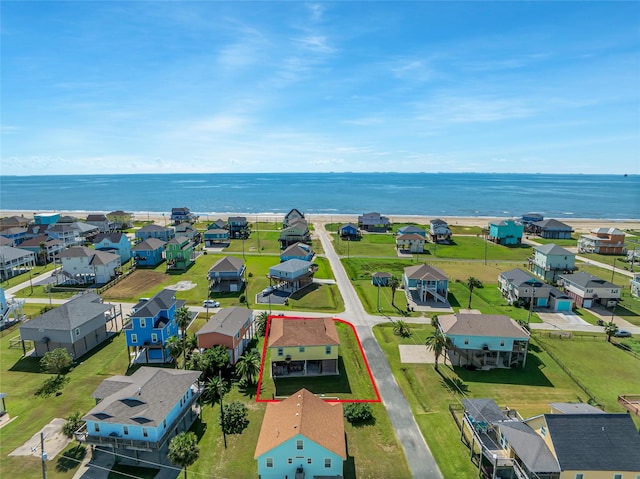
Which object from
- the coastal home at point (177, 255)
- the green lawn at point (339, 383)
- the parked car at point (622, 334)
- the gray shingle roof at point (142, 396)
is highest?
the coastal home at point (177, 255)

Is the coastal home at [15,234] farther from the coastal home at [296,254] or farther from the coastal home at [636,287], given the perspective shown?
the coastal home at [636,287]

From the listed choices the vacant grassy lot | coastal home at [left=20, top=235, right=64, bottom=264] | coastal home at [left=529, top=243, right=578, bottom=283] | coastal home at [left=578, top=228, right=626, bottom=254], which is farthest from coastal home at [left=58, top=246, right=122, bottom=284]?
coastal home at [left=578, top=228, right=626, bottom=254]

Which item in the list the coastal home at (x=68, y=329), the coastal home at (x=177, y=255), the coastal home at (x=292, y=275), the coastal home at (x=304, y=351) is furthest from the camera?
the coastal home at (x=177, y=255)

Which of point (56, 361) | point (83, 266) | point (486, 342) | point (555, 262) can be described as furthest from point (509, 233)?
point (56, 361)

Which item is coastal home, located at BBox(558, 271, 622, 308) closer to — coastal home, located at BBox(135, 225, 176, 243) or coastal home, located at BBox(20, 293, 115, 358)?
coastal home, located at BBox(20, 293, 115, 358)

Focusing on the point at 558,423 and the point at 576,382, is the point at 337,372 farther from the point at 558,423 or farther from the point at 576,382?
the point at 576,382

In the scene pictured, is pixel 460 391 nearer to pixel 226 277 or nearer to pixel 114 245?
pixel 226 277

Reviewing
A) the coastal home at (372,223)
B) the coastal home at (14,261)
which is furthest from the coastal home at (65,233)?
the coastal home at (372,223)

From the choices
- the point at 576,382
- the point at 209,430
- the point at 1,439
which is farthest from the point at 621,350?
the point at 1,439
